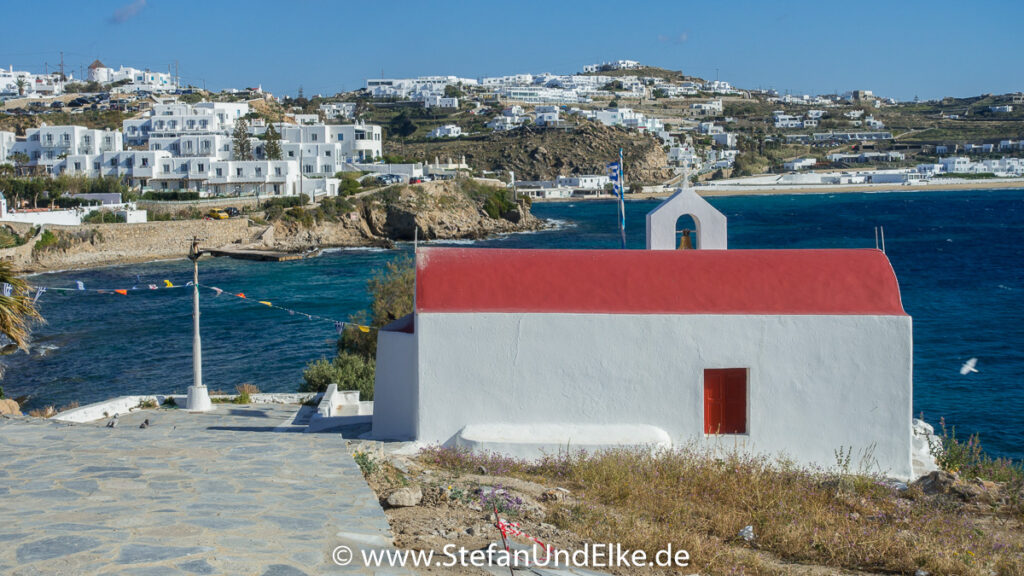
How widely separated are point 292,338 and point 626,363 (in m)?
25.4

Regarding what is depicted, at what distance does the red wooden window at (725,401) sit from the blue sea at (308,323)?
39.9 ft

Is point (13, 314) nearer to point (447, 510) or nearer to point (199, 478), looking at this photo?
point (199, 478)

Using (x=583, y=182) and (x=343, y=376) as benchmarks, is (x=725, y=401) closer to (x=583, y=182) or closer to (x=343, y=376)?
(x=343, y=376)

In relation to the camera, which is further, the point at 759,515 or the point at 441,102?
the point at 441,102

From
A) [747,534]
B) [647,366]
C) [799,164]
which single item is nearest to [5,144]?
[647,366]

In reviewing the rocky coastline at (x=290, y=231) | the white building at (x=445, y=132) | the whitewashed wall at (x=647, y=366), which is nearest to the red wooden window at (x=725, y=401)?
the whitewashed wall at (x=647, y=366)

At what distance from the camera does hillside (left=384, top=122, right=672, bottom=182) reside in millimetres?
134250

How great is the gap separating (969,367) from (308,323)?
23.9 m

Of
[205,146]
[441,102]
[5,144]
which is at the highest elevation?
[441,102]

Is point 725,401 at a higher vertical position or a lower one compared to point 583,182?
lower

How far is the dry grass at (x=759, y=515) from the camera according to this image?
7.09 meters

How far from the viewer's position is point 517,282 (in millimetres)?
10922

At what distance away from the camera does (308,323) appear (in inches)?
1478

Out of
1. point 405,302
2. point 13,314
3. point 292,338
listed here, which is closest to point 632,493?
point 13,314
